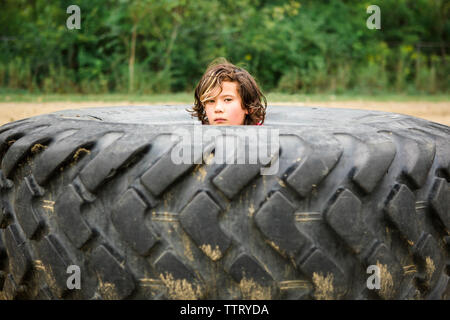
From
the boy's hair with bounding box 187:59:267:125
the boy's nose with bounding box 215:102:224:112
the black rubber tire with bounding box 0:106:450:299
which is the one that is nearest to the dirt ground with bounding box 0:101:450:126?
the boy's hair with bounding box 187:59:267:125

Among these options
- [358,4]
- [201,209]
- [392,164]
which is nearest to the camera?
[201,209]

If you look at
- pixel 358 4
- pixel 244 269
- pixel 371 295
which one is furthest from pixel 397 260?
pixel 358 4

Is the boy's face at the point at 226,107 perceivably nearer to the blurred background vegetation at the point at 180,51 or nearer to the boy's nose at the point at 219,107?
the boy's nose at the point at 219,107

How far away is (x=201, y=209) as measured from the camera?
1.05 meters

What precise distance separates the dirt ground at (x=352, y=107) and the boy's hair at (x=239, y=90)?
13.5ft

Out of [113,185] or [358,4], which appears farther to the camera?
[358,4]

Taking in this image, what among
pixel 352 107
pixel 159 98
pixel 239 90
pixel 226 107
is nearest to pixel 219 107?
pixel 226 107

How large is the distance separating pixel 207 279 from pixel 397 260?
0.43m

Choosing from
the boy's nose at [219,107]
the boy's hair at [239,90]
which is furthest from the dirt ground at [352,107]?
the boy's nose at [219,107]

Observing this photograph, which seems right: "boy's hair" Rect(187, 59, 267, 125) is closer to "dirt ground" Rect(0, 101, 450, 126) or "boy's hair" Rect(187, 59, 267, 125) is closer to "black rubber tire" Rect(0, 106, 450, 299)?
"black rubber tire" Rect(0, 106, 450, 299)

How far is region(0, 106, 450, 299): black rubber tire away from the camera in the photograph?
1.07 metres

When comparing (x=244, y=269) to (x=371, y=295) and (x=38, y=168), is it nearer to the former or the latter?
(x=371, y=295)

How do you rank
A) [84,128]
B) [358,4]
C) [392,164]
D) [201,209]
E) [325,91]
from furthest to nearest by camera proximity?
[358,4] → [325,91] → [84,128] → [392,164] → [201,209]

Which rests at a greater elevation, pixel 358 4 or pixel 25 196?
pixel 358 4
